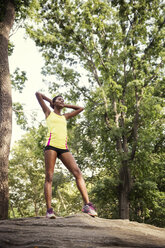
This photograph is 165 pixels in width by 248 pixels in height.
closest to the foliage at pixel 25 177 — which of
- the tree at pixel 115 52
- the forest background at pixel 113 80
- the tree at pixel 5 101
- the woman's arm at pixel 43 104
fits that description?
the forest background at pixel 113 80

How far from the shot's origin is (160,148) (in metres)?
14.2

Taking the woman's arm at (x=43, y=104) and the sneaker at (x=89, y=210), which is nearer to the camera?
the sneaker at (x=89, y=210)

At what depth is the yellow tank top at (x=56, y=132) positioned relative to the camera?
13.0 feet

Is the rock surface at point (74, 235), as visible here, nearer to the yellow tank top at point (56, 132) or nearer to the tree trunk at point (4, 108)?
the yellow tank top at point (56, 132)

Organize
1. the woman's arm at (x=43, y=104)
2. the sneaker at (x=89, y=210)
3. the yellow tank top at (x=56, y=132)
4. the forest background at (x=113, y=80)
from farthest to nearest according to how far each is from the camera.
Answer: the forest background at (x=113, y=80), the woman's arm at (x=43, y=104), the yellow tank top at (x=56, y=132), the sneaker at (x=89, y=210)

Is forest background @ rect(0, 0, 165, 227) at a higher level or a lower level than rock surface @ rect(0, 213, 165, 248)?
higher

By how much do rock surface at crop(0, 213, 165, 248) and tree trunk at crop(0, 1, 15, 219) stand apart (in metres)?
1.84

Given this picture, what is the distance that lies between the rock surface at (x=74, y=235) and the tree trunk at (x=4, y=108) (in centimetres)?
184

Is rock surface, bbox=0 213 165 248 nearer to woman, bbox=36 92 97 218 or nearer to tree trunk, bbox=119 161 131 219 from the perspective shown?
woman, bbox=36 92 97 218

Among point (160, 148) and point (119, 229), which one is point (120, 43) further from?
point (119, 229)

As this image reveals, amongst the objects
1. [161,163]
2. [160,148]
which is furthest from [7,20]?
[160,148]

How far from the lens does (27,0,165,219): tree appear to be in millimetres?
→ 11023

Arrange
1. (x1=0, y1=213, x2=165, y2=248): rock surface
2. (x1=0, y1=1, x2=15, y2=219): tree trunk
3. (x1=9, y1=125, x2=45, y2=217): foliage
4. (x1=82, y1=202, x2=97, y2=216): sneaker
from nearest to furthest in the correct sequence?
(x1=0, y1=213, x2=165, y2=248): rock surface → (x1=82, y1=202, x2=97, y2=216): sneaker → (x1=0, y1=1, x2=15, y2=219): tree trunk → (x1=9, y1=125, x2=45, y2=217): foliage

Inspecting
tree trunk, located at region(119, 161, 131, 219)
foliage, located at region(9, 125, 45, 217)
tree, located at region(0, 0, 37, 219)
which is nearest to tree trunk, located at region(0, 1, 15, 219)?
tree, located at region(0, 0, 37, 219)
